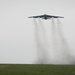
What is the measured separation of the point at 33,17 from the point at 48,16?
10248 millimetres

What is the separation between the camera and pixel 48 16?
19900 cm

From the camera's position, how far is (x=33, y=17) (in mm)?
198125

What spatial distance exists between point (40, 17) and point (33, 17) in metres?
4.76

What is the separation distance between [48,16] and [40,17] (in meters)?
5.51

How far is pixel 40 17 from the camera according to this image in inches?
7815
